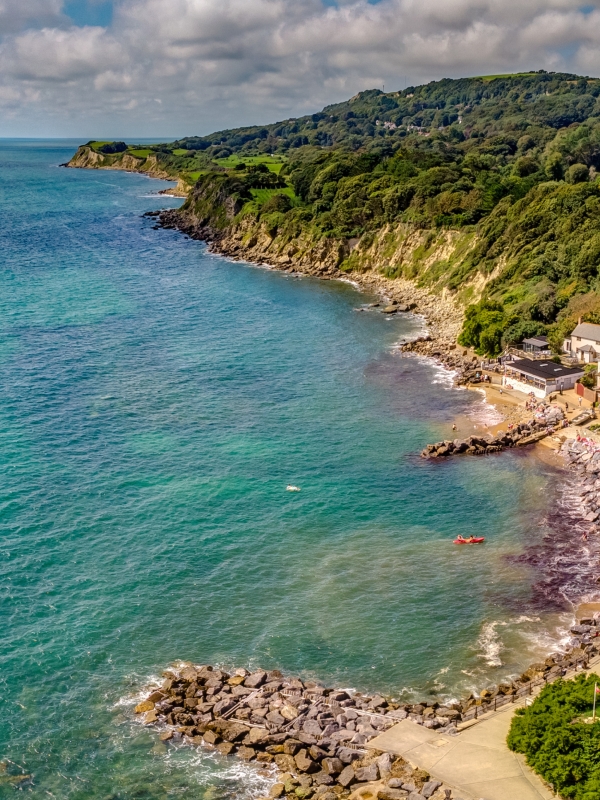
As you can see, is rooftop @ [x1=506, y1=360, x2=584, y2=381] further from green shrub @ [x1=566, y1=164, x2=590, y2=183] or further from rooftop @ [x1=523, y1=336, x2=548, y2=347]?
green shrub @ [x1=566, y1=164, x2=590, y2=183]

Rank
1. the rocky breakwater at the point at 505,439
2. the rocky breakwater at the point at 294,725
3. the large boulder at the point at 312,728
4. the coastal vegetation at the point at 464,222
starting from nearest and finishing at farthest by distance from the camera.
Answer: the rocky breakwater at the point at 294,725, the large boulder at the point at 312,728, the rocky breakwater at the point at 505,439, the coastal vegetation at the point at 464,222

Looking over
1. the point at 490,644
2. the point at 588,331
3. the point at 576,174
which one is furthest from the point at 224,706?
the point at 576,174

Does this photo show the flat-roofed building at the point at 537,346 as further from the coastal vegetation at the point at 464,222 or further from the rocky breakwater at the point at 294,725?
the rocky breakwater at the point at 294,725

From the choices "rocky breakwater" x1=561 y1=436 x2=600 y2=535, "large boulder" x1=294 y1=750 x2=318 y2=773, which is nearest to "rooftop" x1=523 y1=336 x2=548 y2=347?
"rocky breakwater" x1=561 y1=436 x2=600 y2=535

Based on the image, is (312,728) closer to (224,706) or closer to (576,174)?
(224,706)

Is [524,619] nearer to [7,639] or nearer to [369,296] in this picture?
[7,639]

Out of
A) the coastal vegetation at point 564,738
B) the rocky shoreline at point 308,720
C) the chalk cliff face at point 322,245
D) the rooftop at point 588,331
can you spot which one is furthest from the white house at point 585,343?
the coastal vegetation at point 564,738
